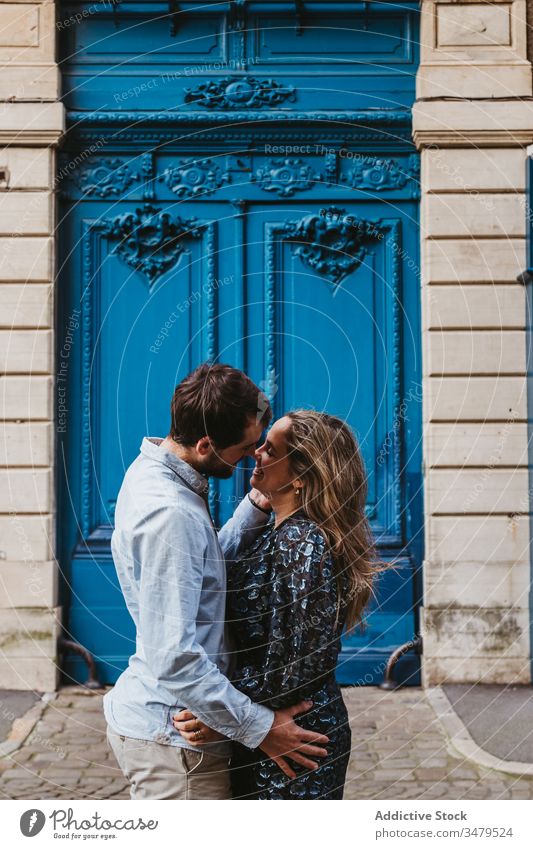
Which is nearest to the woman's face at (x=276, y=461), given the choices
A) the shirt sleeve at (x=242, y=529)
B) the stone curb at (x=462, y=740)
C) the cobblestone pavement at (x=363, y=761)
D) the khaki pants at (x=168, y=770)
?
the shirt sleeve at (x=242, y=529)

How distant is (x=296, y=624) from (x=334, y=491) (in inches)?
16.5

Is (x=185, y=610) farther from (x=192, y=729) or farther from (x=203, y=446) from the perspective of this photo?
(x=203, y=446)

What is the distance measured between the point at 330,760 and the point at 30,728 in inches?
143

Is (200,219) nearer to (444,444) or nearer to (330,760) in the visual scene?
(444,444)

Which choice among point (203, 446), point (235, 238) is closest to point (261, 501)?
point (203, 446)

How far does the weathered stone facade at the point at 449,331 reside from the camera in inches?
257

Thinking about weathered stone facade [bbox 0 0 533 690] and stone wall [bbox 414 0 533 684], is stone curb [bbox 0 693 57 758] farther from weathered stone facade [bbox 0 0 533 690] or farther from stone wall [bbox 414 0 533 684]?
stone wall [bbox 414 0 533 684]

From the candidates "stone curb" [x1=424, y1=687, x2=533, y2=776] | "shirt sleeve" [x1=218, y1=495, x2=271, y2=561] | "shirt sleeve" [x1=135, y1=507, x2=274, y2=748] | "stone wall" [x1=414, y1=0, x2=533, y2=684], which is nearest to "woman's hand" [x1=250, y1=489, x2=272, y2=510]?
"shirt sleeve" [x1=218, y1=495, x2=271, y2=561]

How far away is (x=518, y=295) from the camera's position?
6.62 metres

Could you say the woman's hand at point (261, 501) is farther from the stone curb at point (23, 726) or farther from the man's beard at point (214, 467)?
the stone curb at point (23, 726)

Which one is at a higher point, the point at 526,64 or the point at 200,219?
the point at 526,64

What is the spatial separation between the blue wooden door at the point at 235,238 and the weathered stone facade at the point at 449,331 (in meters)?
0.23

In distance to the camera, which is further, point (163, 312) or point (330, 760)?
point (163, 312)

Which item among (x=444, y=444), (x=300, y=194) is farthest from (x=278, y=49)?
(x=444, y=444)
